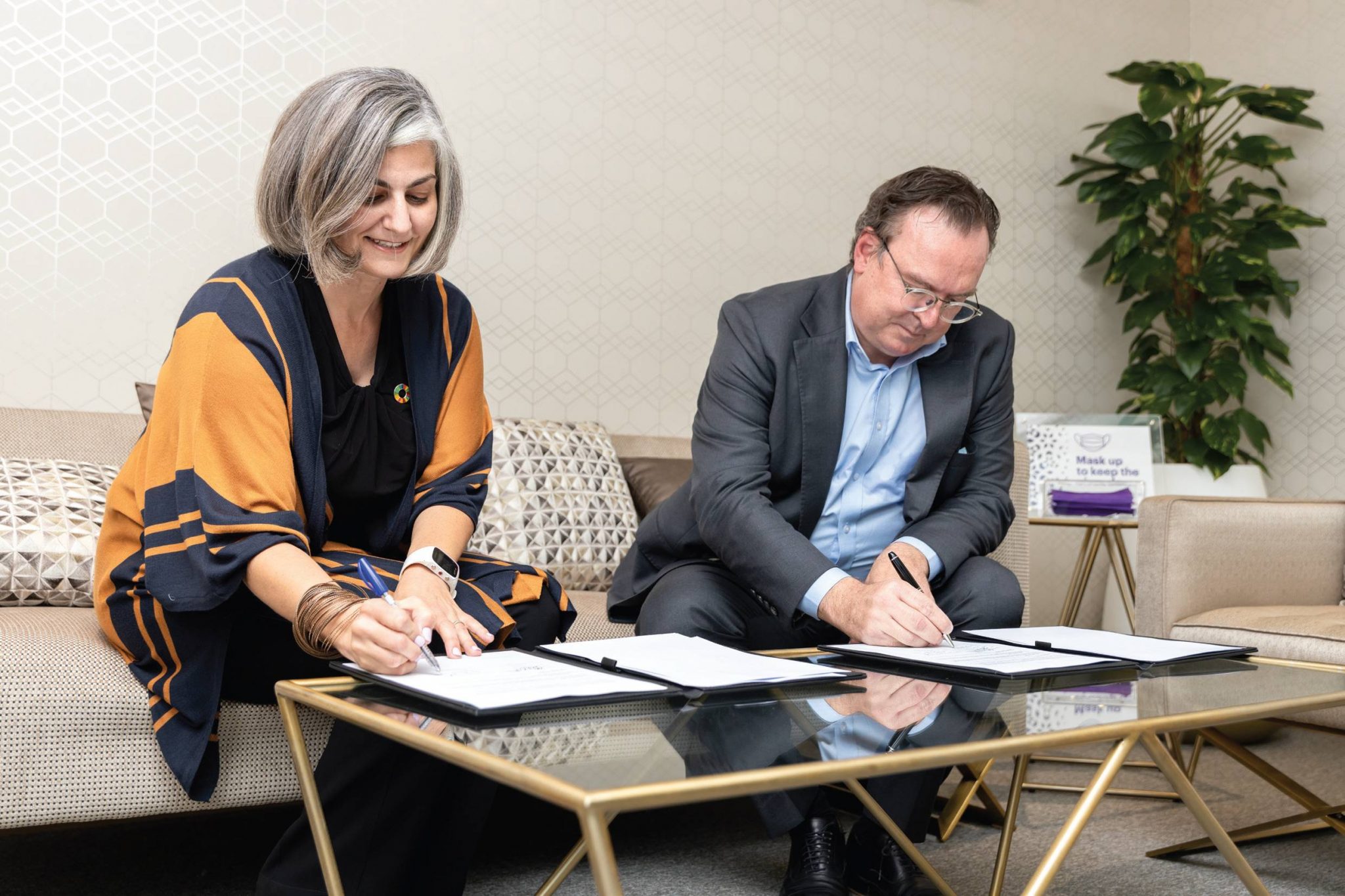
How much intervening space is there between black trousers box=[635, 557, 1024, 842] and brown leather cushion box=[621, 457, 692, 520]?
2.73ft

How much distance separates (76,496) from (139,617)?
2.20 feet

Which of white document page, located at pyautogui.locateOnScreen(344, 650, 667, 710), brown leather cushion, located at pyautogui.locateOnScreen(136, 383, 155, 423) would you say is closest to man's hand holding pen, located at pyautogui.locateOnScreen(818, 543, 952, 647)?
white document page, located at pyautogui.locateOnScreen(344, 650, 667, 710)

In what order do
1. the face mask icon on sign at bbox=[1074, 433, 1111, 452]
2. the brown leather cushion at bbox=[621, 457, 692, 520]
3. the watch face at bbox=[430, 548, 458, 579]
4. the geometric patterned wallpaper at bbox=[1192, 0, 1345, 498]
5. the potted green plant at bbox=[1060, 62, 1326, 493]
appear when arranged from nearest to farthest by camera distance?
the watch face at bbox=[430, 548, 458, 579] → the brown leather cushion at bbox=[621, 457, 692, 520] → the face mask icon on sign at bbox=[1074, 433, 1111, 452] → the potted green plant at bbox=[1060, 62, 1326, 493] → the geometric patterned wallpaper at bbox=[1192, 0, 1345, 498]

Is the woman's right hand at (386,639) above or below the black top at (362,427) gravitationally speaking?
below

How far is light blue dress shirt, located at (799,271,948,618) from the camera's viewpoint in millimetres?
1908

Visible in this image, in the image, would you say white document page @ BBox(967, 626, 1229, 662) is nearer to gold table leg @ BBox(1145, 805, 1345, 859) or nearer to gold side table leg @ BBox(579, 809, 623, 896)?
gold table leg @ BBox(1145, 805, 1345, 859)

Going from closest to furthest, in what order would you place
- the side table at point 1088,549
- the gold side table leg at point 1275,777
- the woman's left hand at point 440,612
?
the woman's left hand at point 440,612
the gold side table leg at point 1275,777
the side table at point 1088,549

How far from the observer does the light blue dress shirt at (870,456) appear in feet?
6.26

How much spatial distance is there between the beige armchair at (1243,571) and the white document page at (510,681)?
1.60m

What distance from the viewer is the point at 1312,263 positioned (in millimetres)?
3939

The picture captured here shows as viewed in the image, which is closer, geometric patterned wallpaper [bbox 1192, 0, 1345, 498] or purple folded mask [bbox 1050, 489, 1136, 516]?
purple folded mask [bbox 1050, 489, 1136, 516]

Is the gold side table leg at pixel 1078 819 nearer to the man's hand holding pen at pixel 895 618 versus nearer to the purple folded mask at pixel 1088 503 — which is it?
the man's hand holding pen at pixel 895 618

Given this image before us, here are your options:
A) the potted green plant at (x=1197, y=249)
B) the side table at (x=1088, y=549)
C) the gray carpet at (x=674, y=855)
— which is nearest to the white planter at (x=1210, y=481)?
the potted green plant at (x=1197, y=249)

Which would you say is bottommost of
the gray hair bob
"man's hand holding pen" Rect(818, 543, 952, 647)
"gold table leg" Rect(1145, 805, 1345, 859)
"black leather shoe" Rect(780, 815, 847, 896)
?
"gold table leg" Rect(1145, 805, 1345, 859)
